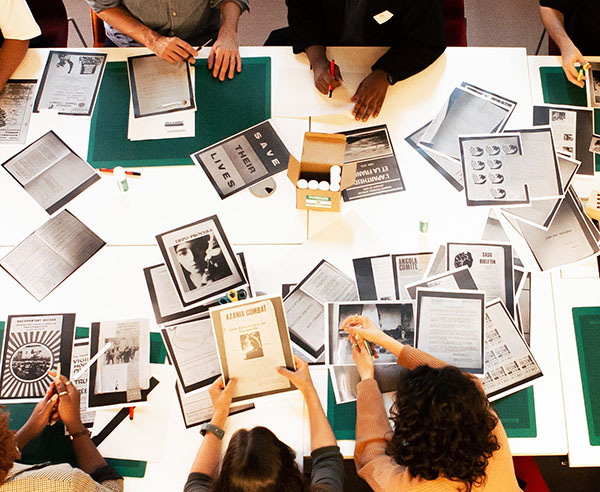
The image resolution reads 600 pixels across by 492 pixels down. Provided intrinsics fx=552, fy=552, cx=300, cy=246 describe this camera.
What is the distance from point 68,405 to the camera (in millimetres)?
1538

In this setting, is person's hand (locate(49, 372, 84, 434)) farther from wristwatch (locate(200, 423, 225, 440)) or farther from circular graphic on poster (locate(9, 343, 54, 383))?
wristwatch (locate(200, 423, 225, 440))

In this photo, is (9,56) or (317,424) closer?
(317,424)

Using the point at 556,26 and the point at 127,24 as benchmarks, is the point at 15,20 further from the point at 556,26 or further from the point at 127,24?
the point at 556,26

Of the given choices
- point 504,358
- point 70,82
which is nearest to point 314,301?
point 504,358

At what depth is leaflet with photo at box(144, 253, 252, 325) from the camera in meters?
1.67

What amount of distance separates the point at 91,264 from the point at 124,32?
94 centimetres

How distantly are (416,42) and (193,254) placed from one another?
109cm

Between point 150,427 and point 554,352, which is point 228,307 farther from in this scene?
point 554,352

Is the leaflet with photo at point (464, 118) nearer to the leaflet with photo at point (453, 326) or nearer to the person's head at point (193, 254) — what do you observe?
the leaflet with photo at point (453, 326)

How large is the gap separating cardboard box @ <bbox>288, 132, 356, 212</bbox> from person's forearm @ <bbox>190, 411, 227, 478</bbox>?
70 centimetres

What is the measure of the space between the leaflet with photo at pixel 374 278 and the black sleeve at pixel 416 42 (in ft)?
2.26

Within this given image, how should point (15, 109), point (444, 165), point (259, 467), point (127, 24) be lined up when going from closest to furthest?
point (259, 467), point (444, 165), point (15, 109), point (127, 24)

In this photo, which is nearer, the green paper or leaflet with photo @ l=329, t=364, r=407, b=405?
leaflet with photo @ l=329, t=364, r=407, b=405

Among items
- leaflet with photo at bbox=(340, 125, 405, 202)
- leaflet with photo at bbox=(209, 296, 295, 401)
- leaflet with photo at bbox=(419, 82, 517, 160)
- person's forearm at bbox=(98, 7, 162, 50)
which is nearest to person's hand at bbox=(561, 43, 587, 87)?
leaflet with photo at bbox=(419, 82, 517, 160)
